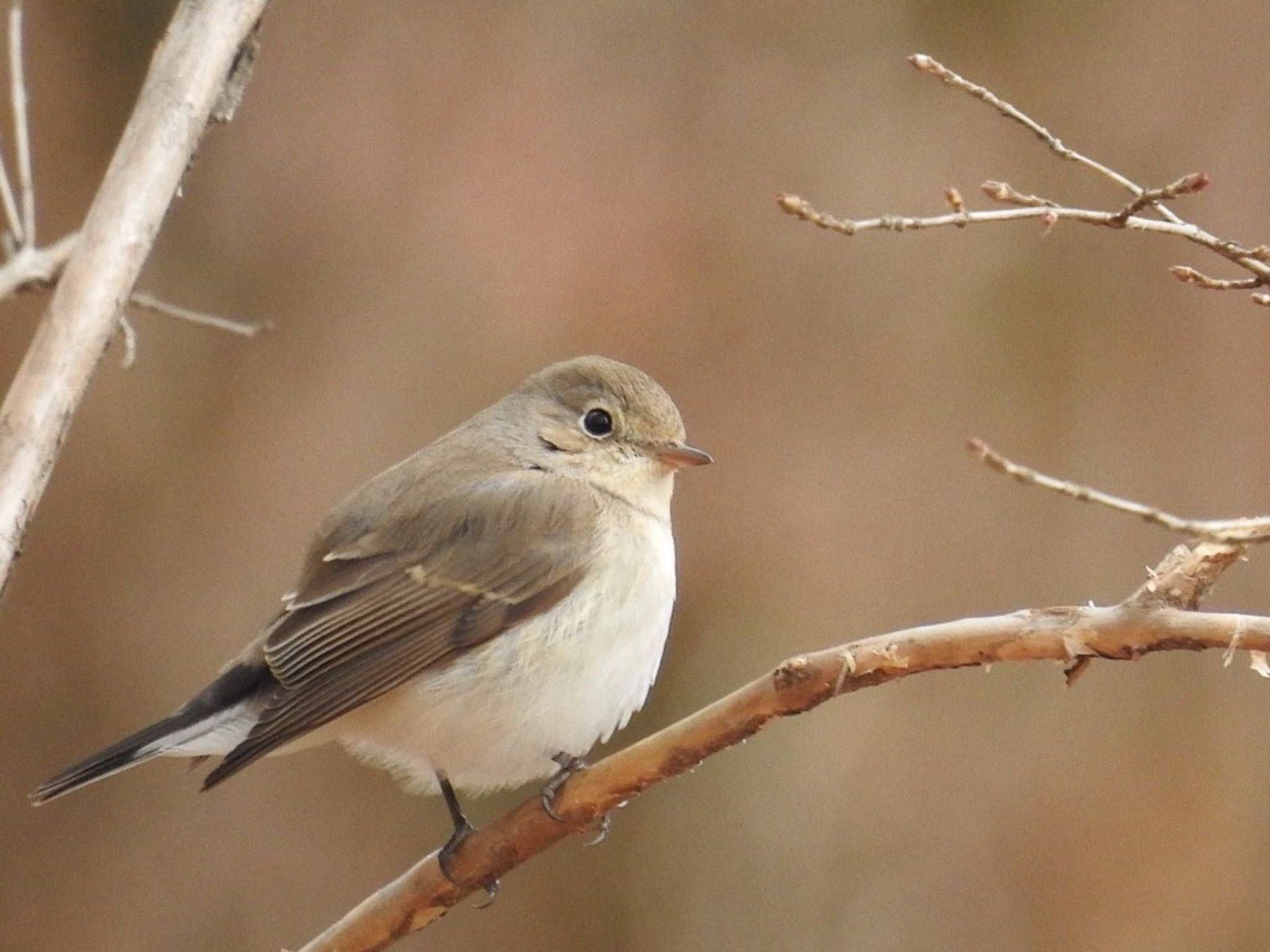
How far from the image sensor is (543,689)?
3.27 meters

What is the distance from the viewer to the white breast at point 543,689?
10.7ft

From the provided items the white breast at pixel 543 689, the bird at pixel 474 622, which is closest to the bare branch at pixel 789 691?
the bird at pixel 474 622

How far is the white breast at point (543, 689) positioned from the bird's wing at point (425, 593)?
5cm

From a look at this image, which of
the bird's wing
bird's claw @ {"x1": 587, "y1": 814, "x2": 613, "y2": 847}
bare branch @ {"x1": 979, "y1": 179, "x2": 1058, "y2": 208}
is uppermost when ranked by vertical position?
bare branch @ {"x1": 979, "y1": 179, "x2": 1058, "y2": 208}

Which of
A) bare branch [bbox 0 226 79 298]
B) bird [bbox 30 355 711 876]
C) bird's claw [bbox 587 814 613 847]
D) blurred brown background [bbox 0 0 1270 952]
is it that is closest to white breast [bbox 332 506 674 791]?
bird [bbox 30 355 711 876]

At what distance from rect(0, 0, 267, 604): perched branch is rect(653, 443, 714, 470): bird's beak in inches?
55.6

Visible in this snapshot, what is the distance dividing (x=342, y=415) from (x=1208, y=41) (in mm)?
3726

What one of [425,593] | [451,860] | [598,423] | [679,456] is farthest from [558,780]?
[598,423]

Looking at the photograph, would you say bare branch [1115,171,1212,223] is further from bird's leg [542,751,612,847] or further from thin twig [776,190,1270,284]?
bird's leg [542,751,612,847]

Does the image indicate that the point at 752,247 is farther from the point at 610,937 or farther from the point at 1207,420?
the point at 610,937

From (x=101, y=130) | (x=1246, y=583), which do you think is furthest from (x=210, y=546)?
(x=1246, y=583)

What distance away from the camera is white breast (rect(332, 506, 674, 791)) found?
3268mm

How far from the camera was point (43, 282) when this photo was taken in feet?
9.19

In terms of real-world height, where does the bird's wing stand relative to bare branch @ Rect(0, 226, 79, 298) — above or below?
below
